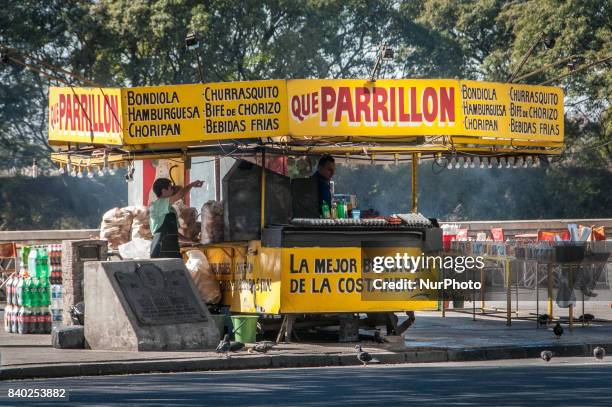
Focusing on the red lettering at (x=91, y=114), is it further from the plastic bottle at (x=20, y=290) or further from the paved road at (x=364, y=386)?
the paved road at (x=364, y=386)

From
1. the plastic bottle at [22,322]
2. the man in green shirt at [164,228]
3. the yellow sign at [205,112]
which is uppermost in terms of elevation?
the yellow sign at [205,112]

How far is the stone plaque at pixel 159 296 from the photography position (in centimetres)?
1625

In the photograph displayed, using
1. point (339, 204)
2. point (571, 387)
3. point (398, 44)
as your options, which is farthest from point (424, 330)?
point (398, 44)

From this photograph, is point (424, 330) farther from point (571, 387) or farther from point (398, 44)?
point (398, 44)

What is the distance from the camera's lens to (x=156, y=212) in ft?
60.0

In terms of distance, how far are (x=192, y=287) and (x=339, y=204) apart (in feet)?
9.91

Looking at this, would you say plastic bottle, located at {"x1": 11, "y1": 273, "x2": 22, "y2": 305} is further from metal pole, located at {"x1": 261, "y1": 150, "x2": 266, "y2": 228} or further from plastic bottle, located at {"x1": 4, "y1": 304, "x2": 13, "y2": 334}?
metal pole, located at {"x1": 261, "y1": 150, "x2": 266, "y2": 228}

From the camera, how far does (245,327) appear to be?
17.0m

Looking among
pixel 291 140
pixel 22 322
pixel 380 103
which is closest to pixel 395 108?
pixel 380 103

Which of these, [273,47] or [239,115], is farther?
[273,47]

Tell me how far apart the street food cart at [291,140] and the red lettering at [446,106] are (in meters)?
0.01

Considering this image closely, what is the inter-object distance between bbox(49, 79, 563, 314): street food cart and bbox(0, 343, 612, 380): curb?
1.30m

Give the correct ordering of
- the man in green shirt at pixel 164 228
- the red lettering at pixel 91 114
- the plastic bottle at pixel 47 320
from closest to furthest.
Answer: the man in green shirt at pixel 164 228 < the red lettering at pixel 91 114 < the plastic bottle at pixel 47 320

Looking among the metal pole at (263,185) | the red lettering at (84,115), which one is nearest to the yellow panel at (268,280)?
the metal pole at (263,185)
